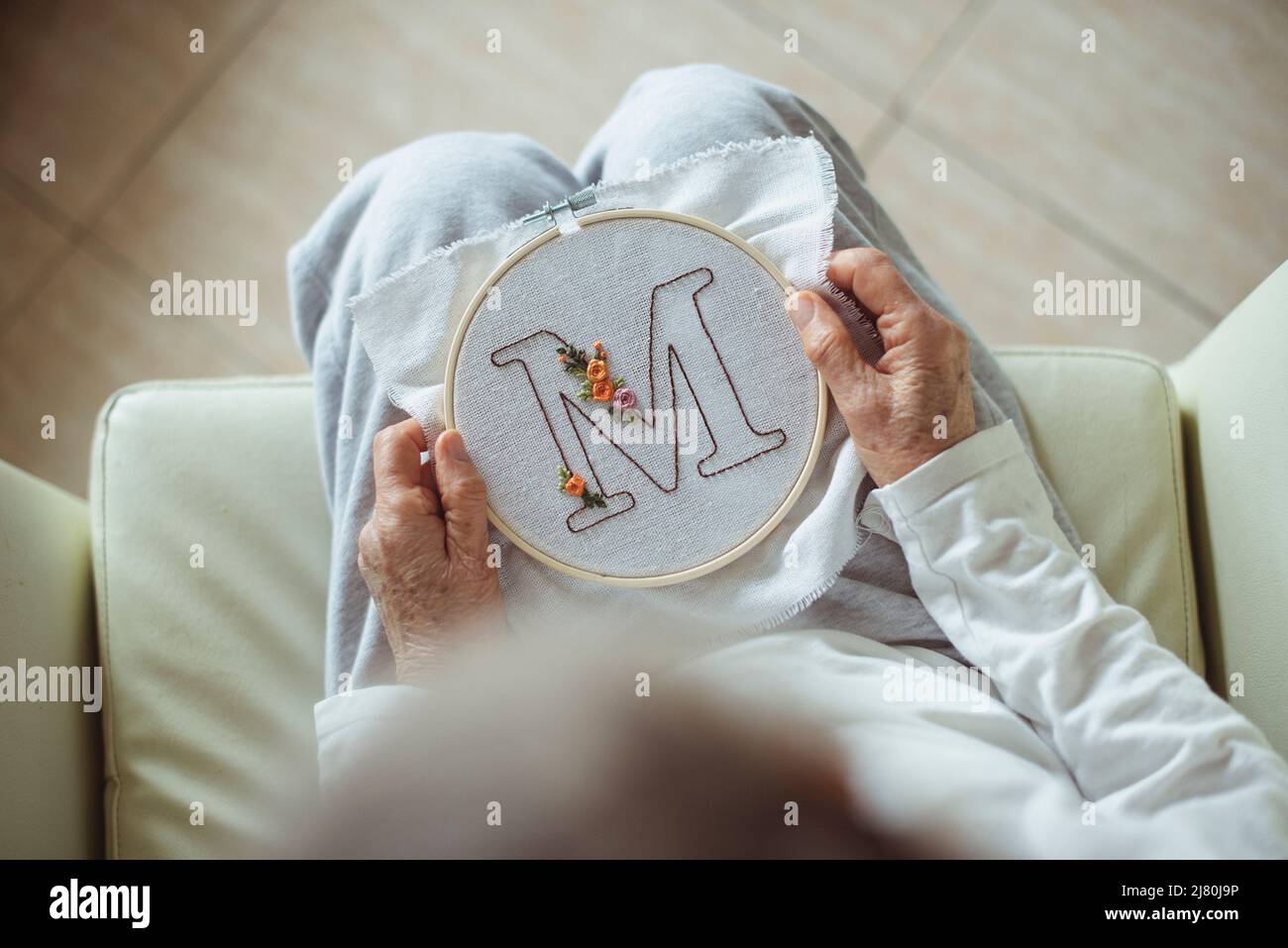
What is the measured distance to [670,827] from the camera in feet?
1.77

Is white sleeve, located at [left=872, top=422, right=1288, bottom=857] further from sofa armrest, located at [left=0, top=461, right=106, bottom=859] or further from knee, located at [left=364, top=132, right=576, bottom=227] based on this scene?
sofa armrest, located at [left=0, top=461, right=106, bottom=859]

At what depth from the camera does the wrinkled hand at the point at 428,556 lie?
0.94 meters

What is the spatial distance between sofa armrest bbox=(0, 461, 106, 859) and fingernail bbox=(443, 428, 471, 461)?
0.43m

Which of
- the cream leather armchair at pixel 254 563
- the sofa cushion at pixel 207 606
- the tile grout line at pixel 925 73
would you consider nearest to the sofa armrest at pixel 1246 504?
the cream leather armchair at pixel 254 563

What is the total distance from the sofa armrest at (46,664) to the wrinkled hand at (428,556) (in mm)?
325

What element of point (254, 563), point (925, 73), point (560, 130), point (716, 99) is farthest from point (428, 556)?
point (925, 73)

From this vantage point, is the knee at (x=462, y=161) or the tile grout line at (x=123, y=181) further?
the tile grout line at (x=123, y=181)

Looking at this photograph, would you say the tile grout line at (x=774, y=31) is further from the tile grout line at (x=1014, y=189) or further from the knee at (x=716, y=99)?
the knee at (x=716, y=99)

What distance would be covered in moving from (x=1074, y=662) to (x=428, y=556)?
583mm

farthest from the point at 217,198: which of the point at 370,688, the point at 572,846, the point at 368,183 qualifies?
the point at 572,846

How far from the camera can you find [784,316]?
0.95 metres

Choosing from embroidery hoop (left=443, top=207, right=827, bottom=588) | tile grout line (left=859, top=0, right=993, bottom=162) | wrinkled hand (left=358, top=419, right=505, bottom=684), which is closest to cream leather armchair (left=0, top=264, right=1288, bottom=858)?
wrinkled hand (left=358, top=419, right=505, bottom=684)

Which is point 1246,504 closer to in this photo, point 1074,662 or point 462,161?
point 1074,662
